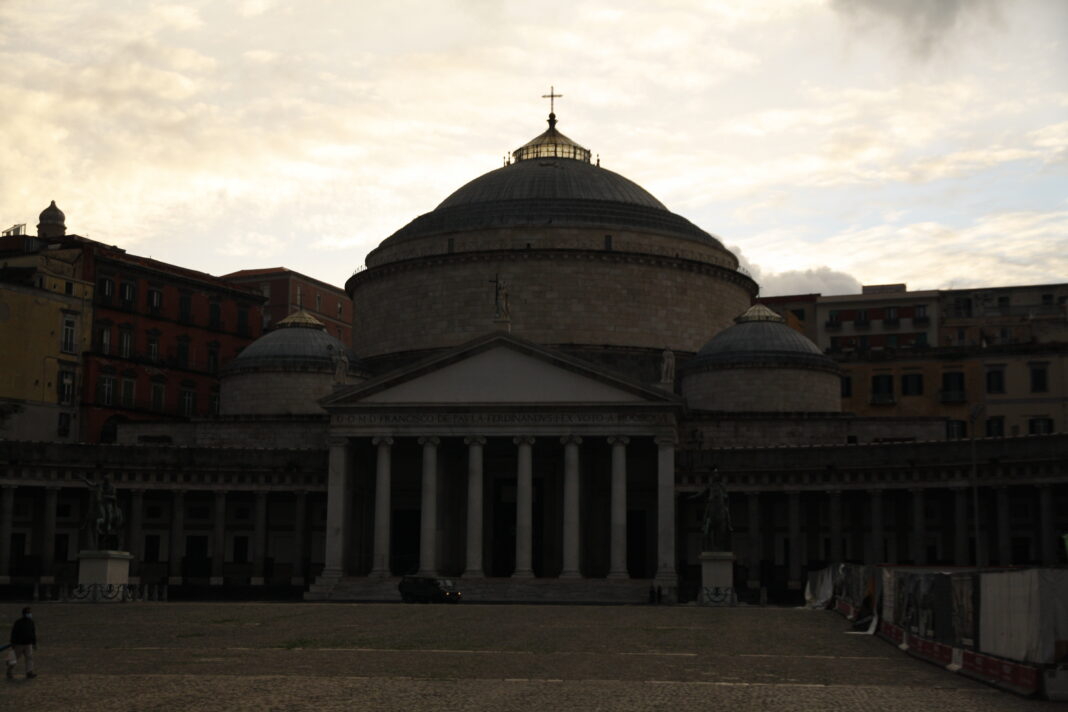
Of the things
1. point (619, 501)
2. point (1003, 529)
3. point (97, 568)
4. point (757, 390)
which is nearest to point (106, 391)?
point (97, 568)

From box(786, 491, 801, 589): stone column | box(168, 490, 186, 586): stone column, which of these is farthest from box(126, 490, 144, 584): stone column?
box(786, 491, 801, 589): stone column

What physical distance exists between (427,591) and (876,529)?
76.7 ft

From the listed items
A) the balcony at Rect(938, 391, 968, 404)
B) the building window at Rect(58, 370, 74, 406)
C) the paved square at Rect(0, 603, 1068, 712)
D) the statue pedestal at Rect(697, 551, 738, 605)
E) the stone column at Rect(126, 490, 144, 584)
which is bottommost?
the paved square at Rect(0, 603, 1068, 712)

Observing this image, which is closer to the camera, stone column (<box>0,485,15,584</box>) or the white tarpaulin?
the white tarpaulin

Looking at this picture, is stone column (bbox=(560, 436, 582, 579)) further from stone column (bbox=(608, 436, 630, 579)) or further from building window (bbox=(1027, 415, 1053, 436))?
building window (bbox=(1027, 415, 1053, 436))

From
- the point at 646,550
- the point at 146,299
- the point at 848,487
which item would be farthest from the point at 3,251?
the point at 848,487

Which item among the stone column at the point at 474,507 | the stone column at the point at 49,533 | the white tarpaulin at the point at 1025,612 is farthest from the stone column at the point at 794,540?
the white tarpaulin at the point at 1025,612

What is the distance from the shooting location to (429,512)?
74.9 meters

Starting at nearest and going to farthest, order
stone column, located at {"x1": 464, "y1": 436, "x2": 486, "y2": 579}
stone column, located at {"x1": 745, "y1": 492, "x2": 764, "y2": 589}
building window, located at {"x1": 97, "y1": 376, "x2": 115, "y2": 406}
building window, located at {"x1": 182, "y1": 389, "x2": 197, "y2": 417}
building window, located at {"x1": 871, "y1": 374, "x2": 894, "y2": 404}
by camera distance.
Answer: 1. stone column, located at {"x1": 464, "y1": 436, "x2": 486, "y2": 579}
2. stone column, located at {"x1": 745, "y1": 492, "x2": 764, "y2": 589}
3. building window, located at {"x1": 97, "y1": 376, "x2": 115, "y2": 406}
4. building window, located at {"x1": 182, "y1": 389, "x2": 197, "y2": 417}
5. building window, located at {"x1": 871, "y1": 374, "x2": 894, "y2": 404}

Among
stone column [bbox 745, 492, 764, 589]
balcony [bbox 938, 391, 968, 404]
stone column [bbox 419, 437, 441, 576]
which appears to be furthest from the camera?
balcony [bbox 938, 391, 968, 404]

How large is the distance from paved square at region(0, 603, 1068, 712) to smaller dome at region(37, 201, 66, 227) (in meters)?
64.7

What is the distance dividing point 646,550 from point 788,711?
55.2 metres

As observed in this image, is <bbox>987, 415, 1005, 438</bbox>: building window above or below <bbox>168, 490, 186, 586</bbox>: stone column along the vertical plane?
above

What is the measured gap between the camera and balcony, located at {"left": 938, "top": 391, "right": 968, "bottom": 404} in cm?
10263
